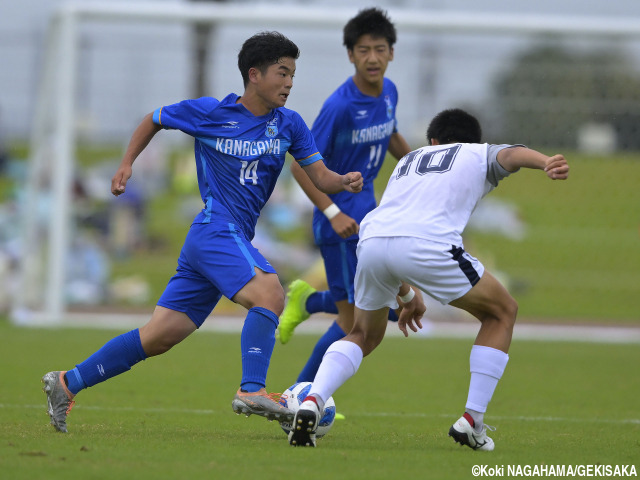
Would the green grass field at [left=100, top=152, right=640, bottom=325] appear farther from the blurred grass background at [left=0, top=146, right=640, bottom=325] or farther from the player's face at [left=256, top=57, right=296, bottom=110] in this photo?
the player's face at [left=256, top=57, right=296, bottom=110]

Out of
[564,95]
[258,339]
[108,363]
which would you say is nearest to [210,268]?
[258,339]

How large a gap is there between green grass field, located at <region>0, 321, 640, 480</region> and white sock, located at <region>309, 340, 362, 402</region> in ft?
1.12

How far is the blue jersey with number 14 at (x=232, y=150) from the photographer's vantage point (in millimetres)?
5562

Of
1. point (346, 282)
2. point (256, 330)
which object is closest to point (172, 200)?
point (346, 282)

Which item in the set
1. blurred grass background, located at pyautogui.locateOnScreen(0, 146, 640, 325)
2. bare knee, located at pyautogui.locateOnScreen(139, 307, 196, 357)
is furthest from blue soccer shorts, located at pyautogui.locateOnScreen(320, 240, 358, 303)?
blurred grass background, located at pyautogui.locateOnScreen(0, 146, 640, 325)

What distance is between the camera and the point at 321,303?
7242 millimetres

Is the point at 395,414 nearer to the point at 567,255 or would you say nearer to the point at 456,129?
the point at 456,129

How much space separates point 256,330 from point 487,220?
17411 millimetres

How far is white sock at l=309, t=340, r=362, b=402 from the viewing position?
17.1ft

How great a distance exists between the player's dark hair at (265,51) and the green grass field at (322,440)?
2.13 meters

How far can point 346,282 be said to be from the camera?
6.86 metres

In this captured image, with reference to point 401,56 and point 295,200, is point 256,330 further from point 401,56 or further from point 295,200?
point 295,200

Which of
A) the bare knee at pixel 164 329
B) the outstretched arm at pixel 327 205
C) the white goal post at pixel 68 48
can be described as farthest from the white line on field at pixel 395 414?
the white goal post at pixel 68 48

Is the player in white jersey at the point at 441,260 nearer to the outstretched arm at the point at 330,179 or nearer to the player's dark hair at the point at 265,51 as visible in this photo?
the outstretched arm at the point at 330,179
